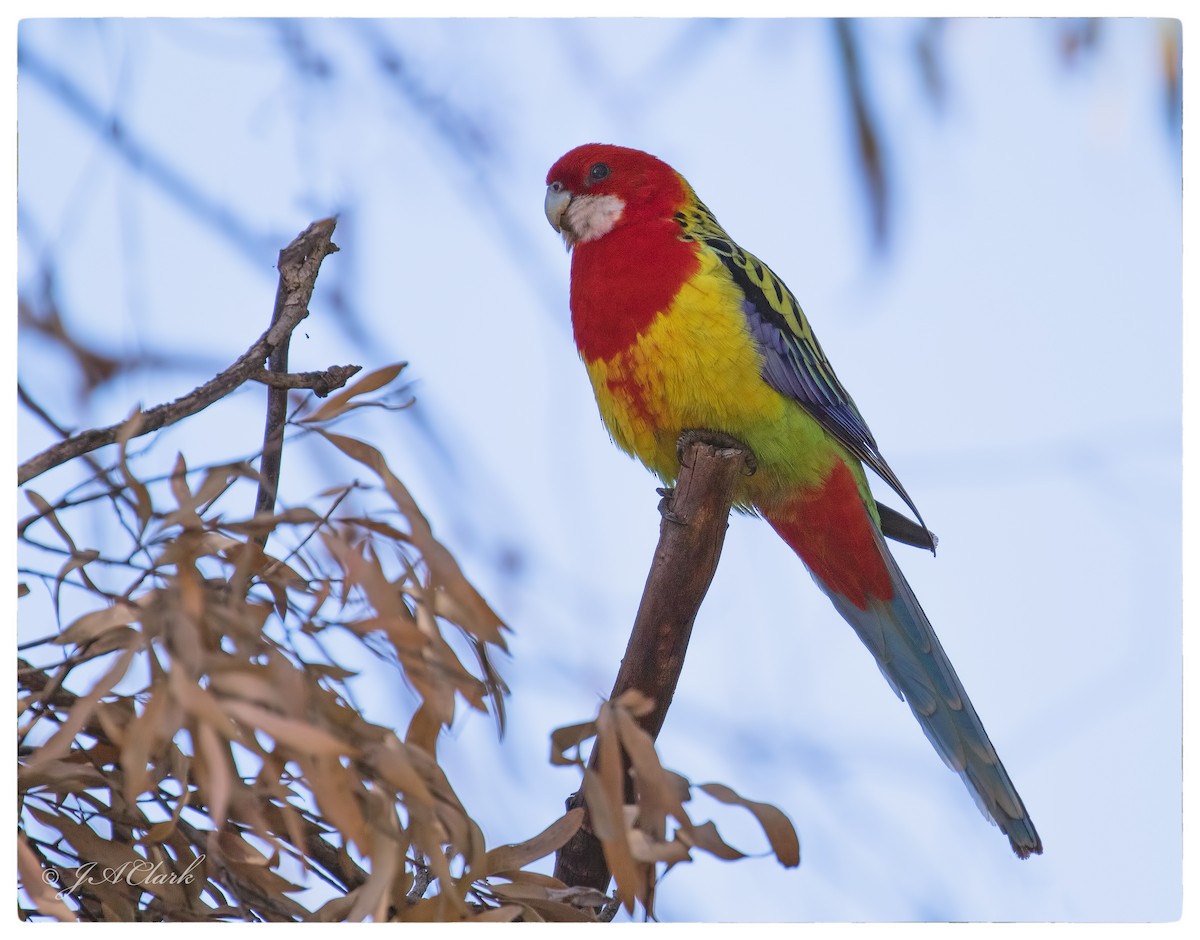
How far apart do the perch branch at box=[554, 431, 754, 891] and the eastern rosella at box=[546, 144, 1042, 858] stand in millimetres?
316

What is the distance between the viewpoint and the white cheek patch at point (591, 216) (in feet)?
7.84

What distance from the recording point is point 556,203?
251 centimetres

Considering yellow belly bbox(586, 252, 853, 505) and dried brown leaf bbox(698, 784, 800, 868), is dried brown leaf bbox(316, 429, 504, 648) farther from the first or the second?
yellow belly bbox(586, 252, 853, 505)

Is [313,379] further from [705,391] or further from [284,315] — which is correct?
[705,391]

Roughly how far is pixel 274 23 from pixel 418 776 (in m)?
1.17

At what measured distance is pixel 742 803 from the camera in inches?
49.6

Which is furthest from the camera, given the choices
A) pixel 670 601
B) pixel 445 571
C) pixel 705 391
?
pixel 705 391

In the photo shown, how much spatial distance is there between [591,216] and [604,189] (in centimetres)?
7

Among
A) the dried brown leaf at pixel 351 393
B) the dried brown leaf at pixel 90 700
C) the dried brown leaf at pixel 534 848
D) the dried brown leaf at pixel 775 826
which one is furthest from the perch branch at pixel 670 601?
the dried brown leaf at pixel 90 700

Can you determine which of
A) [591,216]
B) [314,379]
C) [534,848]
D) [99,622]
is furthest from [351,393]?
[591,216]

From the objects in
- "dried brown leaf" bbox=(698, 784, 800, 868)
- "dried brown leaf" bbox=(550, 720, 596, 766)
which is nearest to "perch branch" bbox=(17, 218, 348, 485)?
"dried brown leaf" bbox=(550, 720, 596, 766)

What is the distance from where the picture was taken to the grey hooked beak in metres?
2.49
